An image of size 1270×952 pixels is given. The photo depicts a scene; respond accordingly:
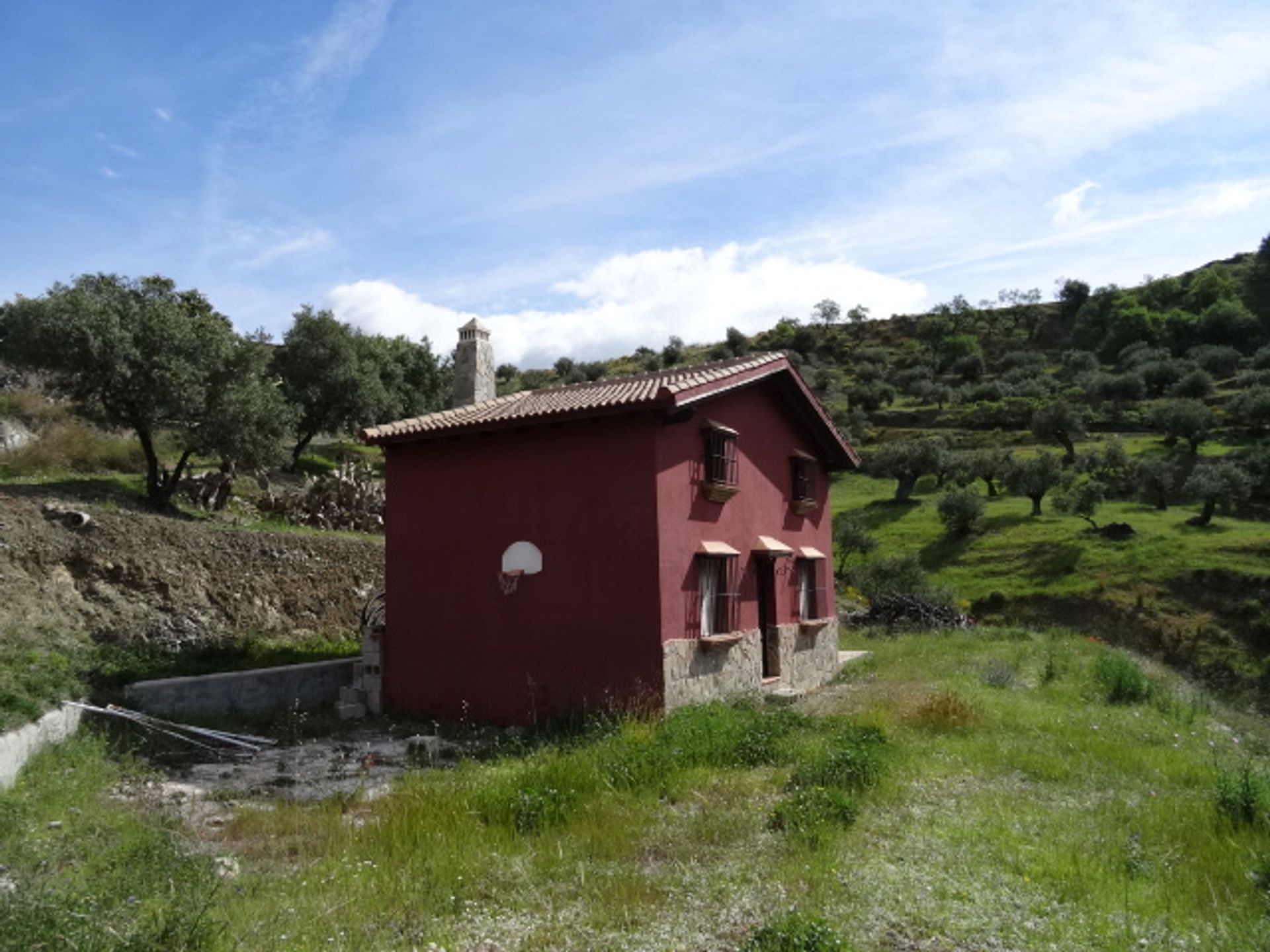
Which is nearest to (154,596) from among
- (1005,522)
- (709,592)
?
(709,592)

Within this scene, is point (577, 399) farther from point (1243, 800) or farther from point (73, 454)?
point (73, 454)

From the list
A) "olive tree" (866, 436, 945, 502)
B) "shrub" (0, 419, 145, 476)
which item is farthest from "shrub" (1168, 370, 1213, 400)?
"shrub" (0, 419, 145, 476)

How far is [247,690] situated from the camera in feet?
45.4

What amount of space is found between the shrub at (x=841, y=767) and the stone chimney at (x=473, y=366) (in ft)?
33.4

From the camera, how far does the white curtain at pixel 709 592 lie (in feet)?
46.5

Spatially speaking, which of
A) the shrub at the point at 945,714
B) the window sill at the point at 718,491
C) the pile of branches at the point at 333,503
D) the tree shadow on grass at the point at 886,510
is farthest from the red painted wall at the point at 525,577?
the tree shadow on grass at the point at 886,510

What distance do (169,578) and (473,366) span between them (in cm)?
639

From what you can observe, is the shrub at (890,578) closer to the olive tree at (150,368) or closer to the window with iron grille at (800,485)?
the window with iron grille at (800,485)

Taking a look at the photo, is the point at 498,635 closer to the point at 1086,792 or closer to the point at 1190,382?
the point at 1086,792

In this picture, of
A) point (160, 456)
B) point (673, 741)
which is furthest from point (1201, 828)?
point (160, 456)

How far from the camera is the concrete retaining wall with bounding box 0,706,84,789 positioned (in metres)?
9.25

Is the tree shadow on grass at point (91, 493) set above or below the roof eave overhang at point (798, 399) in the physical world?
below

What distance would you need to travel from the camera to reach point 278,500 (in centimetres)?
2156

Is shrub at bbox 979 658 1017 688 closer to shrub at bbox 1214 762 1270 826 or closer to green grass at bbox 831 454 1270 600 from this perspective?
shrub at bbox 1214 762 1270 826
